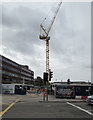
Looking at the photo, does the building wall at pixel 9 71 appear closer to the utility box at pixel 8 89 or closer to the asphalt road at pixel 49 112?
the utility box at pixel 8 89

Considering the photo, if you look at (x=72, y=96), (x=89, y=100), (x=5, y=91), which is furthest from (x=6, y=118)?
(x=5, y=91)

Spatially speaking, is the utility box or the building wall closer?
the utility box

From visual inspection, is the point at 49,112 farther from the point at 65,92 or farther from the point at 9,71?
the point at 9,71

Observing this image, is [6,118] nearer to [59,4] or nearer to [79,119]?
[79,119]

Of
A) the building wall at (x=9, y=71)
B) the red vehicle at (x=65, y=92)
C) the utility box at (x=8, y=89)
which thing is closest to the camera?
the red vehicle at (x=65, y=92)

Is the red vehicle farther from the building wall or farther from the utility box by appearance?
the building wall

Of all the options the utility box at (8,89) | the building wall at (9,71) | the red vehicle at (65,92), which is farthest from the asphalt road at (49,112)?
the building wall at (9,71)

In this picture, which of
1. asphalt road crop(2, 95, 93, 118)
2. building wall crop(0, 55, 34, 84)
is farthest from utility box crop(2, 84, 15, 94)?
building wall crop(0, 55, 34, 84)

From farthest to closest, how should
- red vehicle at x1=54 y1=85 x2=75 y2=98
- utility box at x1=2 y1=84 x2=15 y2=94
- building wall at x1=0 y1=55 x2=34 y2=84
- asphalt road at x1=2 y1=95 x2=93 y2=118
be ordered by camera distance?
building wall at x1=0 y1=55 x2=34 y2=84 < utility box at x1=2 y1=84 x2=15 y2=94 < red vehicle at x1=54 y1=85 x2=75 y2=98 < asphalt road at x1=2 y1=95 x2=93 y2=118

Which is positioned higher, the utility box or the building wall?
the building wall

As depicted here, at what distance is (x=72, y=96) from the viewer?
1250 inches

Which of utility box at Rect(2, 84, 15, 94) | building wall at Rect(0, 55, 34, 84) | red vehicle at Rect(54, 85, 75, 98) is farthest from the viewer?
building wall at Rect(0, 55, 34, 84)

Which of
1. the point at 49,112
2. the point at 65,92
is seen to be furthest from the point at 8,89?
the point at 49,112

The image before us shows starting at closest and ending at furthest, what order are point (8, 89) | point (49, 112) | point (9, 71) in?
point (49, 112), point (8, 89), point (9, 71)
